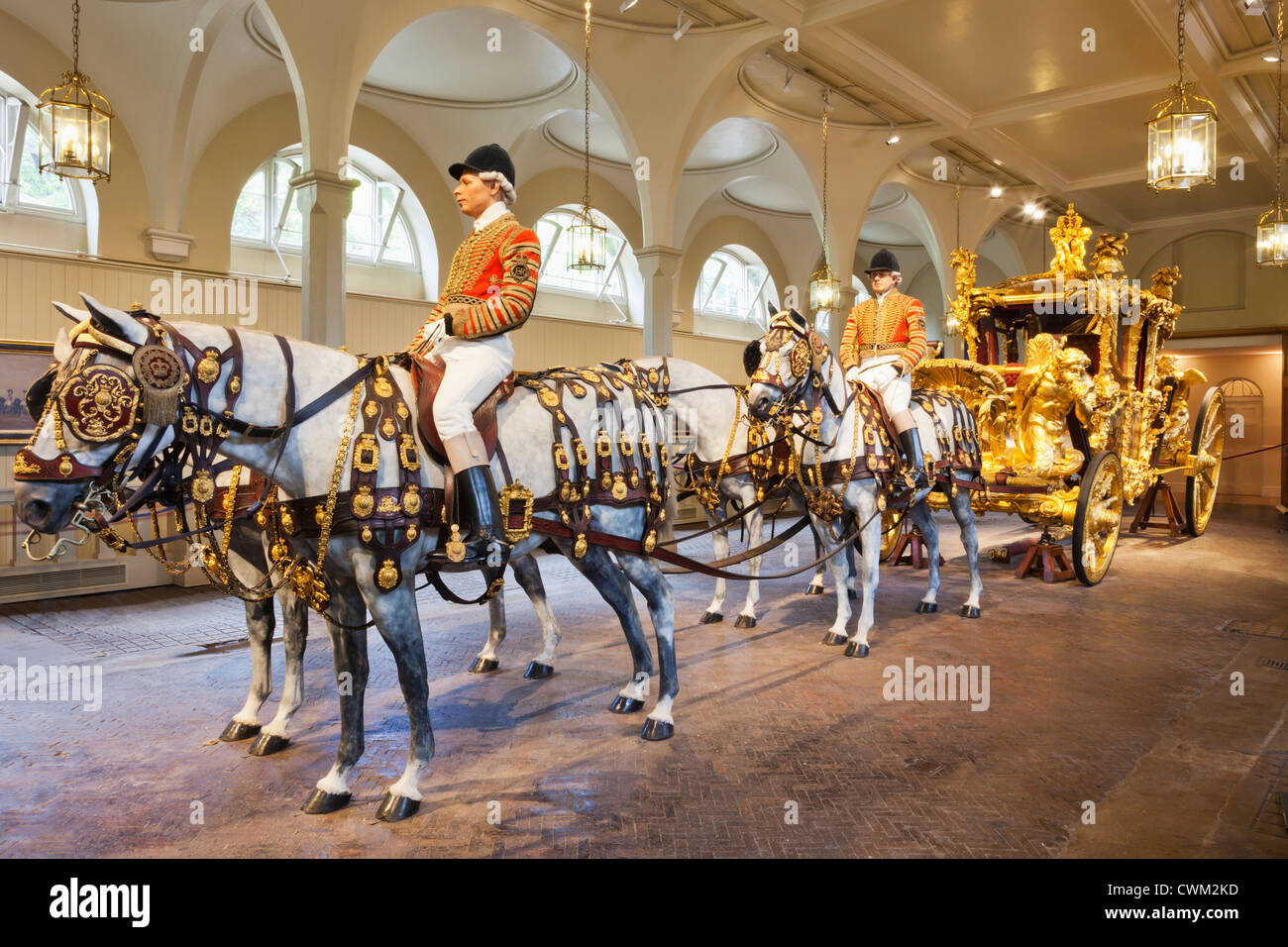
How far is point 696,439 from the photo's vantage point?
625 cm

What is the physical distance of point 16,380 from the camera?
7.47m

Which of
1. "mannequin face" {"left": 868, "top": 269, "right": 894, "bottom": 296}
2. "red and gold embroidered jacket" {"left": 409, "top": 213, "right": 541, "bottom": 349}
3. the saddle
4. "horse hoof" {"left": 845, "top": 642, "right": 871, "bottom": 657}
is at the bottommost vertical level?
"horse hoof" {"left": 845, "top": 642, "right": 871, "bottom": 657}

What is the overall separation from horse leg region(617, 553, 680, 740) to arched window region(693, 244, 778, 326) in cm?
1550

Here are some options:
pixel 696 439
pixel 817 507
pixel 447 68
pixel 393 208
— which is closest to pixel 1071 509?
pixel 817 507

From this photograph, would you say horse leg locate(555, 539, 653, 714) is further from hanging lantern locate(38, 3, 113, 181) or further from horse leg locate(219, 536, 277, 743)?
hanging lantern locate(38, 3, 113, 181)

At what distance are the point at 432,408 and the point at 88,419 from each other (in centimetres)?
111

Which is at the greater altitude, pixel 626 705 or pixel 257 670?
pixel 257 670

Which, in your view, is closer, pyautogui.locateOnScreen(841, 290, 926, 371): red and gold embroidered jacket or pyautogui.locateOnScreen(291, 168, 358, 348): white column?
pyautogui.locateOnScreen(841, 290, 926, 371): red and gold embroidered jacket

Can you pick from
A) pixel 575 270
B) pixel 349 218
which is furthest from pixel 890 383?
pixel 575 270

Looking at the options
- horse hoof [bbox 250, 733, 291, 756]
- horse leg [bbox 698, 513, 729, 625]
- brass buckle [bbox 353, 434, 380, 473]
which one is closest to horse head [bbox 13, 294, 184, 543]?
brass buckle [bbox 353, 434, 380, 473]

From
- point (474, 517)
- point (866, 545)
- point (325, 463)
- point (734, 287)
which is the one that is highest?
point (734, 287)

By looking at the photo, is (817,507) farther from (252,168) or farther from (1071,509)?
(252,168)

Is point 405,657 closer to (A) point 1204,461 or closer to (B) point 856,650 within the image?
(B) point 856,650

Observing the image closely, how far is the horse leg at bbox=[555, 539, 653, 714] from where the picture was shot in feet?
13.1
